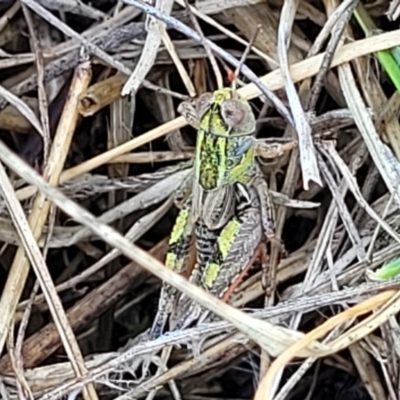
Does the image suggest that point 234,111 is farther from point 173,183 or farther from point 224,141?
point 173,183

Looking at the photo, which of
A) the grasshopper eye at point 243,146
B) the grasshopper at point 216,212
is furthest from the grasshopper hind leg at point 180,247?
the grasshopper eye at point 243,146

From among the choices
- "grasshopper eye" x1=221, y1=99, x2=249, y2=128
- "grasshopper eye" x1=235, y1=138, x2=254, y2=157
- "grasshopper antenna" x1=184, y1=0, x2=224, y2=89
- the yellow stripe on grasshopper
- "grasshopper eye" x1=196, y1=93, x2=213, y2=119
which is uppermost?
"grasshopper antenna" x1=184, y1=0, x2=224, y2=89

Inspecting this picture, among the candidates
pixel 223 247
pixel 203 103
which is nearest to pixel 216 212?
pixel 223 247

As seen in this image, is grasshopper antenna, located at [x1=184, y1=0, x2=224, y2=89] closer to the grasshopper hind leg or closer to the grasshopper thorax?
the grasshopper thorax

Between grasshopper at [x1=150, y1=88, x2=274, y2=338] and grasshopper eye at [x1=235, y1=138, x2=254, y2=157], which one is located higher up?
grasshopper eye at [x1=235, y1=138, x2=254, y2=157]

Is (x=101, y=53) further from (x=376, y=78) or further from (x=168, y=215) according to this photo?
(x=376, y=78)

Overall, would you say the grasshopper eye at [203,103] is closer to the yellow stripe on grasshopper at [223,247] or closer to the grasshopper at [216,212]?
the grasshopper at [216,212]

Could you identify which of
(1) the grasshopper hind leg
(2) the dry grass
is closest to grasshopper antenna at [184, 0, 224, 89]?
(2) the dry grass
